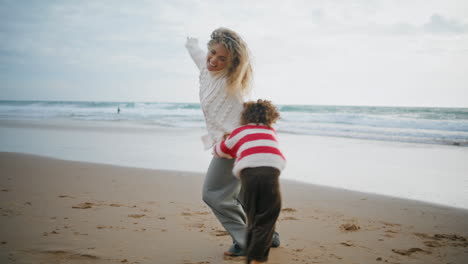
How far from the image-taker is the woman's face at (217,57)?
2.75 metres

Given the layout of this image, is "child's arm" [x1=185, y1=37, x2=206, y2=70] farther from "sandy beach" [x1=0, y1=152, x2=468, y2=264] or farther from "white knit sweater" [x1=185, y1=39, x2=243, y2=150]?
"sandy beach" [x1=0, y1=152, x2=468, y2=264]

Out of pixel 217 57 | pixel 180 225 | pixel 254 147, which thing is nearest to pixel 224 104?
pixel 217 57

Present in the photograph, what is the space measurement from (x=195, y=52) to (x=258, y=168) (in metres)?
1.35

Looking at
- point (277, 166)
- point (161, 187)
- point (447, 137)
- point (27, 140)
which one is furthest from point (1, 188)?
point (447, 137)

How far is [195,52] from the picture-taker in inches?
123

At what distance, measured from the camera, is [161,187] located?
5605mm

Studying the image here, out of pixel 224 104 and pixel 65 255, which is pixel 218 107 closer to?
pixel 224 104

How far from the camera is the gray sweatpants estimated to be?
2875 mm

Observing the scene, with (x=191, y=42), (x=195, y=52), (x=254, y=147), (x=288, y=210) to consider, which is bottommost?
(x=288, y=210)

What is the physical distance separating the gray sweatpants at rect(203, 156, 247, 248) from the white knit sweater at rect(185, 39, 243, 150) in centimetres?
21

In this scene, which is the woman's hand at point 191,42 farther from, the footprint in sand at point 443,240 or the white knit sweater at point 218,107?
the footprint in sand at point 443,240

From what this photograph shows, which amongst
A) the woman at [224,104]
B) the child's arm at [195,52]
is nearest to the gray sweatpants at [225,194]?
the woman at [224,104]

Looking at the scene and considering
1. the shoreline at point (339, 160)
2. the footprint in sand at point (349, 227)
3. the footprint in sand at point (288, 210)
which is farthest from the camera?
the shoreline at point (339, 160)

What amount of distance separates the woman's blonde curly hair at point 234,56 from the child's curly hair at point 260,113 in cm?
29
